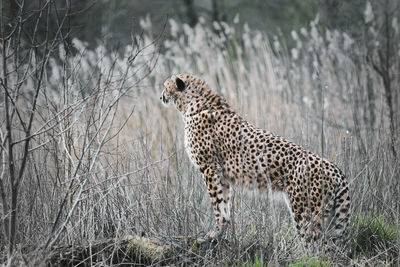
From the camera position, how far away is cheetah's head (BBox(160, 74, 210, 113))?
394cm

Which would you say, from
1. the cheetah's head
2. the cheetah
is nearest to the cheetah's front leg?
the cheetah

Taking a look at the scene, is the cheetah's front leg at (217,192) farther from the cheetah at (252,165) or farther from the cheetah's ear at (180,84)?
the cheetah's ear at (180,84)

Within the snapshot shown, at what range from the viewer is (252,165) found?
3377 millimetres

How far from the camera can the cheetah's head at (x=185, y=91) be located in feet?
12.9

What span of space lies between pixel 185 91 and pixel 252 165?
908mm

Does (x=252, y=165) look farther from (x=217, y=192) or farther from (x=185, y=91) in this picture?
(x=185, y=91)

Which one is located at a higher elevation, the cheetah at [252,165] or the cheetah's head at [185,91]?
the cheetah's head at [185,91]

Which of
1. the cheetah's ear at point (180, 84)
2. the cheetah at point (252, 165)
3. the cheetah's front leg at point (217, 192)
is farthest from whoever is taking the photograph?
the cheetah's ear at point (180, 84)

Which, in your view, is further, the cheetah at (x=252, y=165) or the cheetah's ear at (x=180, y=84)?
the cheetah's ear at (x=180, y=84)

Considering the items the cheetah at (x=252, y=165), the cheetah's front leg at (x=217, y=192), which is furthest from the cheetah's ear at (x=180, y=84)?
the cheetah's front leg at (x=217, y=192)

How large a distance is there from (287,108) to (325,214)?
296cm

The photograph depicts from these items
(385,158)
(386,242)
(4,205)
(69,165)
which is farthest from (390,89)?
(4,205)

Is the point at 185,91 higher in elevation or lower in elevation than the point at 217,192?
higher

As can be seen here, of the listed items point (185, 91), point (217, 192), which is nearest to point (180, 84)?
point (185, 91)
